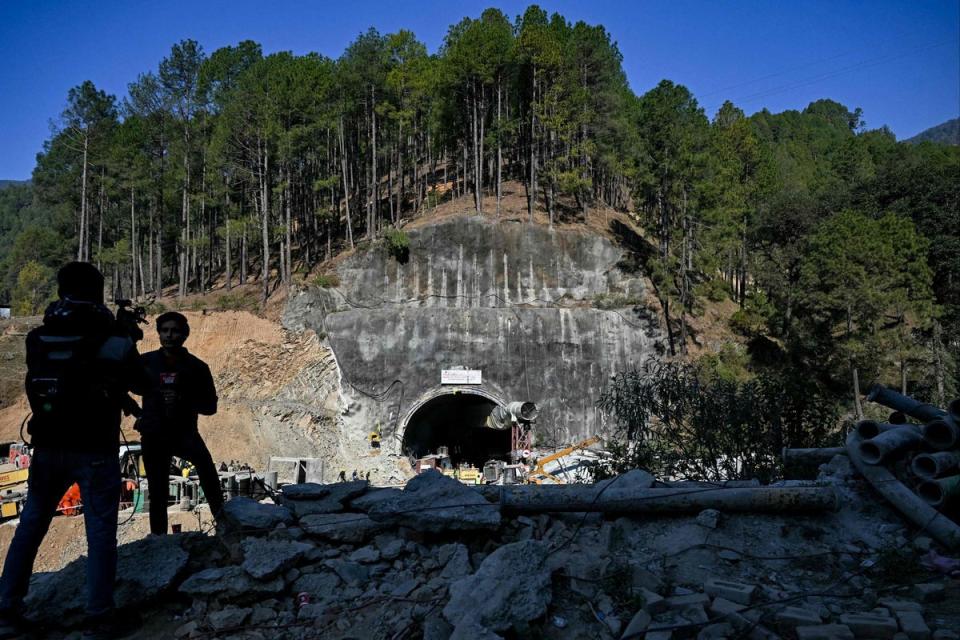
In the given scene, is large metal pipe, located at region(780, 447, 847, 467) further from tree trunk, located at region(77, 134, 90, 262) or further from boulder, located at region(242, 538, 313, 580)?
tree trunk, located at region(77, 134, 90, 262)

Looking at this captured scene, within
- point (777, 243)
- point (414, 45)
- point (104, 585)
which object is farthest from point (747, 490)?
point (777, 243)

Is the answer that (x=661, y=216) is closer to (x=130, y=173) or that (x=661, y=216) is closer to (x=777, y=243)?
(x=777, y=243)

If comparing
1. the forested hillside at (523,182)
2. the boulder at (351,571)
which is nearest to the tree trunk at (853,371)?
the forested hillside at (523,182)

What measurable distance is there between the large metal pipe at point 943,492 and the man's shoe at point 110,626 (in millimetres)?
5866

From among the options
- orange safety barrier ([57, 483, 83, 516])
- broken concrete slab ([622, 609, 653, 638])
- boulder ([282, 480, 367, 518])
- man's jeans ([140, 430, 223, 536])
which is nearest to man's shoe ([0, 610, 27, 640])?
man's jeans ([140, 430, 223, 536])

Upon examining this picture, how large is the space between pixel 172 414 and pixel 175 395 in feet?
0.48

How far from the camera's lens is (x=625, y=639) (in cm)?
344

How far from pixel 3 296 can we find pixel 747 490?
2699 inches

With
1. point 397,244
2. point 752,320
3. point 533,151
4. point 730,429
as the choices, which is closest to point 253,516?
point 730,429

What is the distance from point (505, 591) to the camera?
140 inches

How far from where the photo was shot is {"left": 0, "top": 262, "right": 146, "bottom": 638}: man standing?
3354 millimetres

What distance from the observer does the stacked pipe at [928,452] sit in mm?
4891

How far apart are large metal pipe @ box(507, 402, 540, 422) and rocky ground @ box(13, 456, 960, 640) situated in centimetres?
1862

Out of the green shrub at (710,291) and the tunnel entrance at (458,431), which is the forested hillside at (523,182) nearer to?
the green shrub at (710,291)
